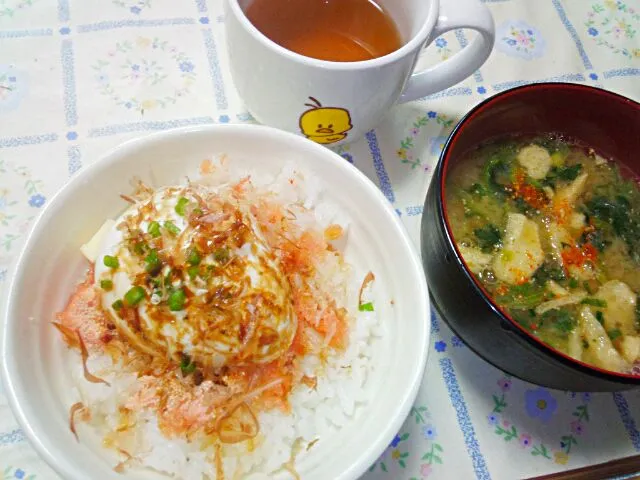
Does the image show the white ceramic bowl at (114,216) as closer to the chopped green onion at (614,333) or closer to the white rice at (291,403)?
the white rice at (291,403)

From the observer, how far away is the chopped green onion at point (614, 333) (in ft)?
4.57

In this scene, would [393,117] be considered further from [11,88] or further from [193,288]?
[11,88]

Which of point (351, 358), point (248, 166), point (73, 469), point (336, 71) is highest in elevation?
point (336, 71)

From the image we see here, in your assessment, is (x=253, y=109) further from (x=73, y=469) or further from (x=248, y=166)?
(x=73, y=469)

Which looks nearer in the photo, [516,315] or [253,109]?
[516,315]

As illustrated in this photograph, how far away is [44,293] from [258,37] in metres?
0.71

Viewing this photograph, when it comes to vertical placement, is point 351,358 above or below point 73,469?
below

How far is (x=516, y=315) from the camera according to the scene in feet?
4.46

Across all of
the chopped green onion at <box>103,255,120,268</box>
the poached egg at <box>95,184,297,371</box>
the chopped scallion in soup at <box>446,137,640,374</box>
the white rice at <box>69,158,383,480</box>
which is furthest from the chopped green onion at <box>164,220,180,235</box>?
the chopped scallion in soup at <box>446,137,640,374</box>

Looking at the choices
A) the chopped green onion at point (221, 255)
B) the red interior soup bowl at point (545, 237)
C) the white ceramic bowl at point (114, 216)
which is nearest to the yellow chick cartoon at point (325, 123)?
the white ceramic bowl at point (114, 216)

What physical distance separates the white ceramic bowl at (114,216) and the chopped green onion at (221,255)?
298 millimetres

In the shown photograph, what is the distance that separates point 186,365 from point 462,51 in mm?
1036

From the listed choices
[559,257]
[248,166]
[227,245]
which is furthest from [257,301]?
[559,257]

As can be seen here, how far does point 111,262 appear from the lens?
3.87 feet
